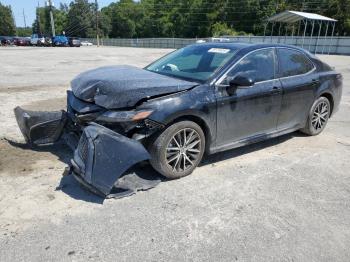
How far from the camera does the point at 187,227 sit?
11.7 ft

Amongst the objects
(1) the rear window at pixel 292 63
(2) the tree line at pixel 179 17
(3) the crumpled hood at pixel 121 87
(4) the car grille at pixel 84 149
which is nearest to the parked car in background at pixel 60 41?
(2) the tree line at pixel 179 17

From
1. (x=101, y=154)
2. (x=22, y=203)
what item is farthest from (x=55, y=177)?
(x=101, y=154)

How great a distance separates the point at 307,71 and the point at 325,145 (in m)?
1.26

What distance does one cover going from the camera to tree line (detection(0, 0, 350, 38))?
67.4 metres

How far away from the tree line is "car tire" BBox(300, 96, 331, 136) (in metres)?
53.9

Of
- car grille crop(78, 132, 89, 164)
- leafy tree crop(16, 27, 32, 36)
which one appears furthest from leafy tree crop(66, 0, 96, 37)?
car grille crop(78, 132, 89, 164)

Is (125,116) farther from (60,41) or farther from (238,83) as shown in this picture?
(60,41)

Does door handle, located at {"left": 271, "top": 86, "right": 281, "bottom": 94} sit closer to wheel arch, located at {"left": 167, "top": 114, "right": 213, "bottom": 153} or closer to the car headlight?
wheel arch, located at {"left": 167, "top": 114, "right": 213, "bottom": 153}

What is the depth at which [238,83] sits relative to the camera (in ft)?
15.4

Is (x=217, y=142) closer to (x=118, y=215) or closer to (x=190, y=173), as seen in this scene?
(x=190, y=173)

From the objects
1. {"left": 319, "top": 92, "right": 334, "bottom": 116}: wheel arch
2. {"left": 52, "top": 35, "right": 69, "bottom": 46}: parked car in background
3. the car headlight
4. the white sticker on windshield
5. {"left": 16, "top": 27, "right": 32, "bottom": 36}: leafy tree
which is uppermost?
the white sticker on windshield

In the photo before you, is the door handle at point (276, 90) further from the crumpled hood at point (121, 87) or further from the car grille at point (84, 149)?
the car grille at point (84, 149)

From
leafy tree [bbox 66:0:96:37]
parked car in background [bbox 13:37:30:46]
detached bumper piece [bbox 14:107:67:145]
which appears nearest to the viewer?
detached bumper piece [bbox 14:107:67:145]

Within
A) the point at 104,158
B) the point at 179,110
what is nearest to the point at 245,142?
the point at 179,110
